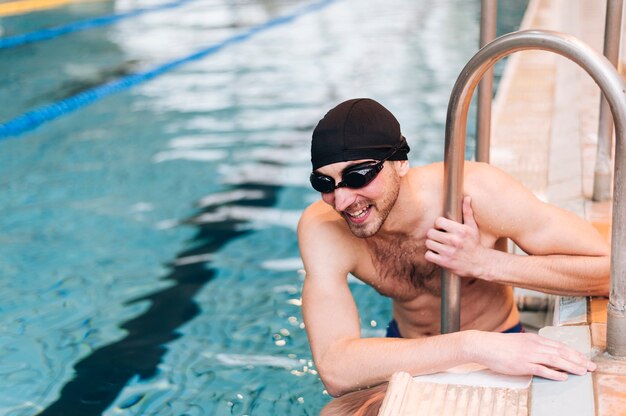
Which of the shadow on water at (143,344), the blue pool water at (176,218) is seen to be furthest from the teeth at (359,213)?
Result: the shadow on water at (143,344)

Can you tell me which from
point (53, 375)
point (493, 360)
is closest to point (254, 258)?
point (53, 375)

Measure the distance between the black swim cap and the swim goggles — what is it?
0.07 feet

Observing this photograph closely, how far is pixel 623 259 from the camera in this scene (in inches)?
62.2

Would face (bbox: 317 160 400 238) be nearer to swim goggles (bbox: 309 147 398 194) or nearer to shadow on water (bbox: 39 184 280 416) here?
swim goggles (bbox: 309 147 398 194)

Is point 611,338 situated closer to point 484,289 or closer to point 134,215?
point 484,289

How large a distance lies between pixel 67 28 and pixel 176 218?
7344 millimetres

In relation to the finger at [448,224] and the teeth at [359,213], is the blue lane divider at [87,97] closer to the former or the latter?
the teeth at [359,213]

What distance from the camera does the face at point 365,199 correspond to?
1.85 m

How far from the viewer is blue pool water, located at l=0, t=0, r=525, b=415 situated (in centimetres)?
281

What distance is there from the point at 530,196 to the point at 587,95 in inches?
130

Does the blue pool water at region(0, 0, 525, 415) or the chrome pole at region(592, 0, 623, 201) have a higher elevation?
the chrome pole at region(592, 0, 623, 201)

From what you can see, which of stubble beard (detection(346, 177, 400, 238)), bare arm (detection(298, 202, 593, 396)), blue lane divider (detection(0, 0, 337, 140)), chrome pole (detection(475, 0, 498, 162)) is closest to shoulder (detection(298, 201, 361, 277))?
bare arm (detection(298, 202, 593, 396))

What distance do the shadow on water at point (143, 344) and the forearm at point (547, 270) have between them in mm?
1417

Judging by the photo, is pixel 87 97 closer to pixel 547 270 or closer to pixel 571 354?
pixel 547 270
